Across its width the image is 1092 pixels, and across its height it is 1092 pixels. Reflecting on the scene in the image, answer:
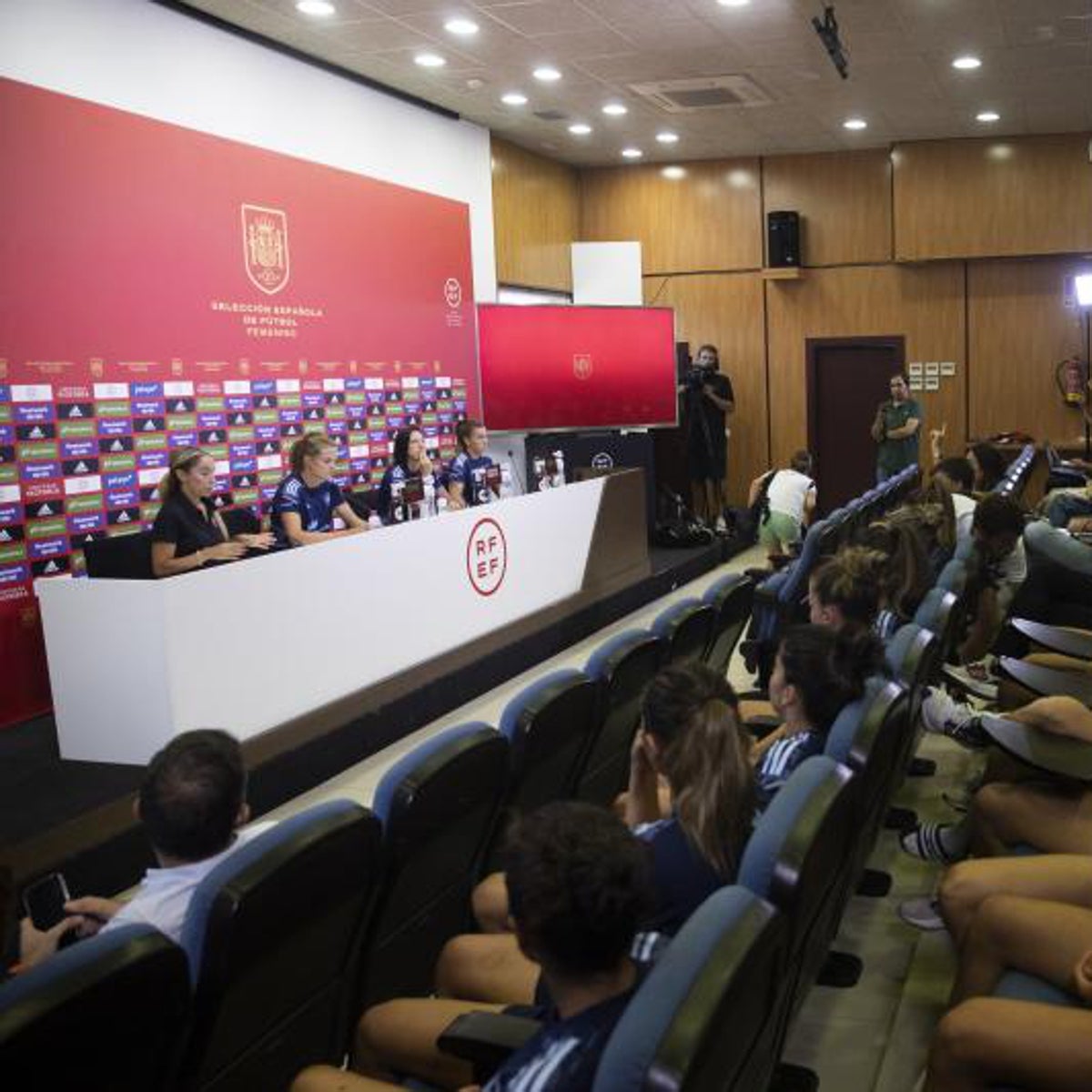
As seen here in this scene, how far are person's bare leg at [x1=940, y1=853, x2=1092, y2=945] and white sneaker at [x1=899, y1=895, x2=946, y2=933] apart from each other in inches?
27.3

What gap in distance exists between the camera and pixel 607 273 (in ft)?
40.8

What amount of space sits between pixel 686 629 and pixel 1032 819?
55.7 inches

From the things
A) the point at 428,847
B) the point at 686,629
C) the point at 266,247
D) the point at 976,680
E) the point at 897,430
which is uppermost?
the point at 266,247

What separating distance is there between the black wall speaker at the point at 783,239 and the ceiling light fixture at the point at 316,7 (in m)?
6.58

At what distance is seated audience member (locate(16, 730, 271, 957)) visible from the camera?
2195 millimetres

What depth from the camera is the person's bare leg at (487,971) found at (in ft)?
7.39

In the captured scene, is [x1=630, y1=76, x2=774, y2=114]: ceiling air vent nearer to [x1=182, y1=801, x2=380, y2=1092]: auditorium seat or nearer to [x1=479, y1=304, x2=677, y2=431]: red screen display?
Answer: [x1=479, y1=304, x2=677, y2=431]: red screen display

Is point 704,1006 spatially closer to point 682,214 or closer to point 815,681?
point 815,681

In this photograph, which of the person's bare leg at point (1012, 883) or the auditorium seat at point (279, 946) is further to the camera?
the person's bare leg at point (1012, 883)

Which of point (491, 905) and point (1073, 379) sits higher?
point (1073, 379)

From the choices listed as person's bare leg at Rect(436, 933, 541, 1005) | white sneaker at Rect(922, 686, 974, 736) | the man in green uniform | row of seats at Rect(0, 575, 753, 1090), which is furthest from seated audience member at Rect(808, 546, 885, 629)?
the man in green uniform

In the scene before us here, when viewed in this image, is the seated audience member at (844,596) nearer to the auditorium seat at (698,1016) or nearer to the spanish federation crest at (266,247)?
the auditorium seat at (698,1016)

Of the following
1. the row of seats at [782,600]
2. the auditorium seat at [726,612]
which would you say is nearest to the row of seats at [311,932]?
the auditorium seat at [726,612]

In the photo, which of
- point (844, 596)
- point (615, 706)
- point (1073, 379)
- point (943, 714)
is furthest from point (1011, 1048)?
point (1073, 379)
